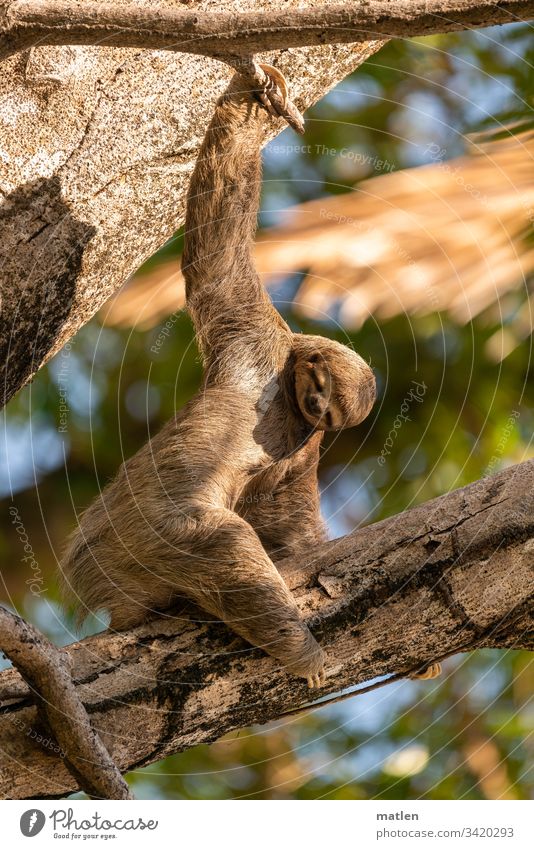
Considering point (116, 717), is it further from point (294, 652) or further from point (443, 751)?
point (443, 751)

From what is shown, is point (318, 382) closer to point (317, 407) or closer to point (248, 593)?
point (317, 407)

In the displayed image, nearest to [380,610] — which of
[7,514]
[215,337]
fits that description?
[215,337]

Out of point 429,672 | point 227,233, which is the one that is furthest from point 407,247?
point 429,672

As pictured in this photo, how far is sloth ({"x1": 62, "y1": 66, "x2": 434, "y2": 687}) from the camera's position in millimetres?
3223

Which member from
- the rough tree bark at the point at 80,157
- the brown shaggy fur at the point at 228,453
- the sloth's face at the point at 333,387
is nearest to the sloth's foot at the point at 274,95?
the brown shaggy fur at the point at 228,453

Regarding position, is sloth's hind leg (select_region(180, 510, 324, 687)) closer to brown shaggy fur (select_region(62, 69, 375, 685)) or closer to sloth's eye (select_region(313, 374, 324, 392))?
brown shaggy fur (select_region(62, 69, 375, 685))

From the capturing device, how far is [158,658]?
118 inches

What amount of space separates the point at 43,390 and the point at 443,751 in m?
4.03

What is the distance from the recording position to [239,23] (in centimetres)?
266

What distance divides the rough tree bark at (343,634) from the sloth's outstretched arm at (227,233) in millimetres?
1110

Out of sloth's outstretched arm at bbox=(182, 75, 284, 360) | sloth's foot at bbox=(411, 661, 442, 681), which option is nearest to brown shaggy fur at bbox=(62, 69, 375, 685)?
sloth's outstretched arm at bbox=(182, 75, 284, 360)
